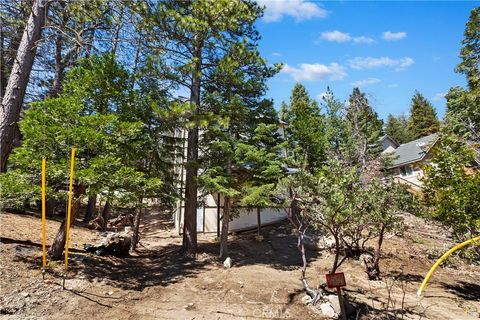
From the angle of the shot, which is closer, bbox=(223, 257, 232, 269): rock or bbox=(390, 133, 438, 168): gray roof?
bbox=(223, 257, 232, 269): rock

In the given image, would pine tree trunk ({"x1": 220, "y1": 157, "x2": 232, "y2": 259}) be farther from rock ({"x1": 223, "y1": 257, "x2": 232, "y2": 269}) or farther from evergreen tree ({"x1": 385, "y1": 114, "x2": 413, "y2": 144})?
evergreen tree ({"x1": 385, "y1": 114, "x2": 413, "y2": 144})

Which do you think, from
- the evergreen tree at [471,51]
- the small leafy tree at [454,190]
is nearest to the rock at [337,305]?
the small leafy tree at [454,190]

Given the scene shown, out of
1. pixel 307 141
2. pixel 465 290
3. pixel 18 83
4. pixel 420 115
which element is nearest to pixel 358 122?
pixel 307 141

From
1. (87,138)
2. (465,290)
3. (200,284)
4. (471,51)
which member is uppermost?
(471,51)

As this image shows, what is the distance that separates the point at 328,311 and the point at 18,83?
10322 millimetres

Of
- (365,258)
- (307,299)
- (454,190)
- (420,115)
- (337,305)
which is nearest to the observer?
(337,305)

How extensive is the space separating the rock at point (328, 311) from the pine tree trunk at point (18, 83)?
9.15 meters

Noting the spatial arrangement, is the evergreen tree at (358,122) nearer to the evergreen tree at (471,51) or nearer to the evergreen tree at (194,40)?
the evergreen tree at (471,51)

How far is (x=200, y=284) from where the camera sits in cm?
801

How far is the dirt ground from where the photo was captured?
5.88 m

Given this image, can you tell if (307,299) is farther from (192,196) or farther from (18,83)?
(18,83)

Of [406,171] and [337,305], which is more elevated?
[406,171]

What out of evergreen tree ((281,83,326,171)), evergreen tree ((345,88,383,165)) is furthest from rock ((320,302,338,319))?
evergreen tree ((345,88,383,165))

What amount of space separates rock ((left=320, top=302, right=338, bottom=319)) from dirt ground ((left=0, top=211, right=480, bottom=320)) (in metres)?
0.27
